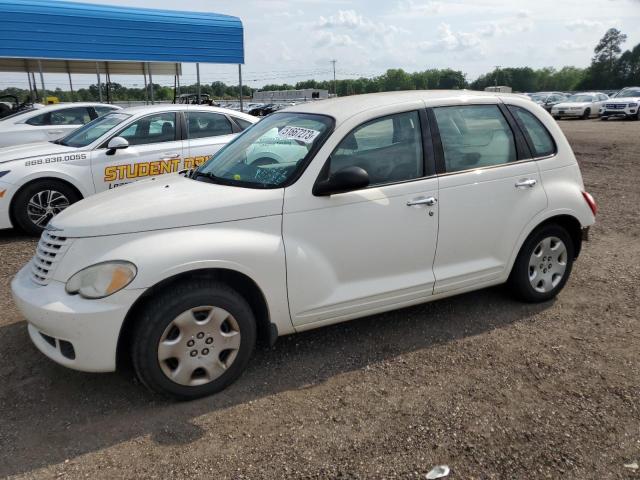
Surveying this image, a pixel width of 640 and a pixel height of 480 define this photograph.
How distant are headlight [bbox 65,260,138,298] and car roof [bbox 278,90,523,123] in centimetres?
168

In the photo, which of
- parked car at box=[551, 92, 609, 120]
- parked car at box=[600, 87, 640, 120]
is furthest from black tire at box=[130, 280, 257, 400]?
parked car at box=[551, 92, 609, 120]

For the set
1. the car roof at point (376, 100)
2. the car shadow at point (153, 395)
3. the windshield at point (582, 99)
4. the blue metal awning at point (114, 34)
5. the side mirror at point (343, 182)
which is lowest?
the car shadow at point (153, 395)

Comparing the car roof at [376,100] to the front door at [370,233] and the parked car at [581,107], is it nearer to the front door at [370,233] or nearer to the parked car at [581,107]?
the front door at [370,233]

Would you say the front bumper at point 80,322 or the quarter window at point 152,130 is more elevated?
the quarter window at point 152,130

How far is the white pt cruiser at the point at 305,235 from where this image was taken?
9.65 feet

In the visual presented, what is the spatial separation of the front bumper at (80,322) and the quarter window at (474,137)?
2.39m

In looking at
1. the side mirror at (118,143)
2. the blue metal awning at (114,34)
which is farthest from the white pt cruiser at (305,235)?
the blue metal awning at (114,34)

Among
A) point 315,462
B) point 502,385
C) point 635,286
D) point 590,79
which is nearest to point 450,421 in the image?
point 502,385

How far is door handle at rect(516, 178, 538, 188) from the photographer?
4074mm

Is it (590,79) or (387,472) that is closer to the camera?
(387,472)

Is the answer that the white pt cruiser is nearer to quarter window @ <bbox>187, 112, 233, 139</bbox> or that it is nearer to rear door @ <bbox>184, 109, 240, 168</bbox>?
rear door @ <bbox>184, 109, 240, 168</bbox>

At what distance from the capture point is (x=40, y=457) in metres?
2.71

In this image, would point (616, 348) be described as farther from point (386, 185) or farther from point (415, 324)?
point (386, 185)

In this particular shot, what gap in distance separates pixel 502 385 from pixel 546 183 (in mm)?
1777
